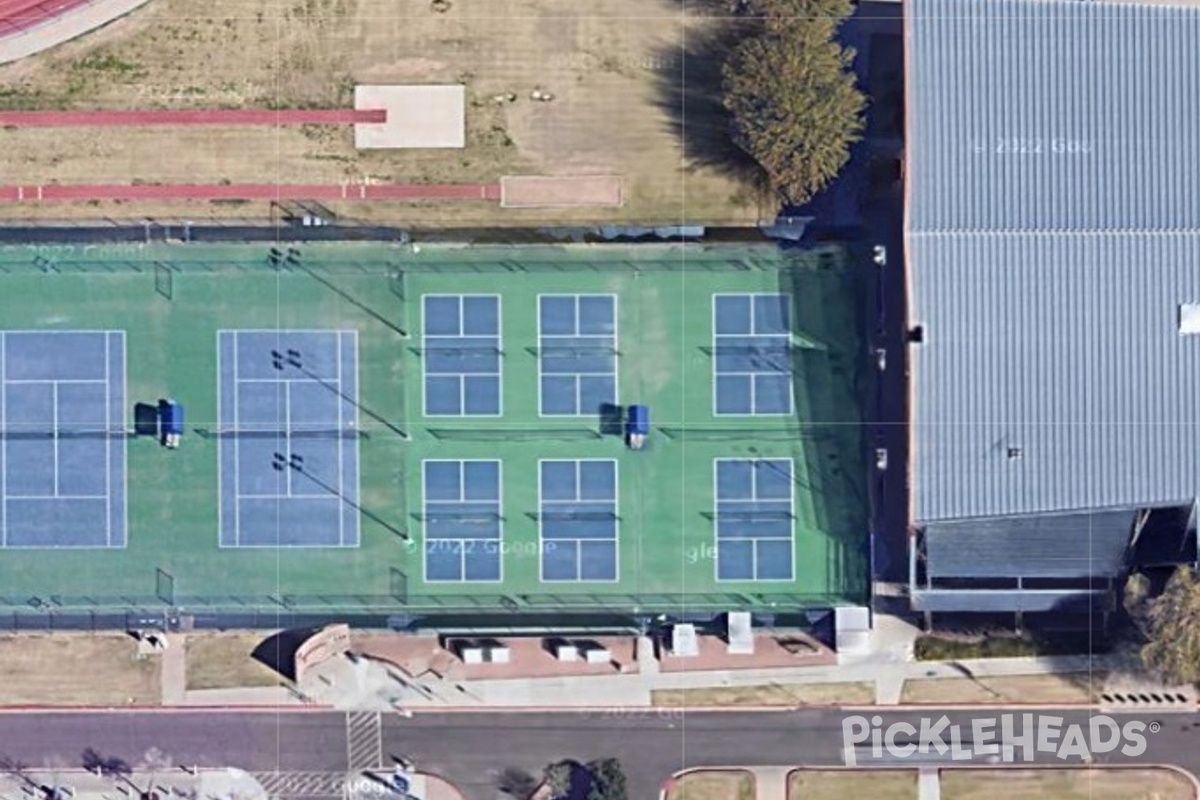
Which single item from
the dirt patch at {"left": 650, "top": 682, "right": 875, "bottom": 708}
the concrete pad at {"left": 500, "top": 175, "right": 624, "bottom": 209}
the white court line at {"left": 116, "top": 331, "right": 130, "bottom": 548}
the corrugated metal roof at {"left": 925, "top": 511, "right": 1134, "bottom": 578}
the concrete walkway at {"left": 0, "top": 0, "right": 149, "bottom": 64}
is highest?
the concrete walkway at {"left": 0, "top": 0, "right": 149, "bottom": 64}

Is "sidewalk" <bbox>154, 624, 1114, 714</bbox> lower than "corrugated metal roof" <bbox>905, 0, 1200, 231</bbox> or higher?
lower

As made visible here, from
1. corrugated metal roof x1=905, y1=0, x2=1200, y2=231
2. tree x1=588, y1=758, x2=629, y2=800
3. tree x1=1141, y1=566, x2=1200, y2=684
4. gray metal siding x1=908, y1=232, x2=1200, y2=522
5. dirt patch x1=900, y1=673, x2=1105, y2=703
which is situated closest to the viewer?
tree x1=1141, y1=566, x2=1200, y2=684

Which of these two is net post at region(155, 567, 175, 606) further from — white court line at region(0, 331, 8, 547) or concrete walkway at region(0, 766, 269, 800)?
concrete walkway at region(0, 766, 269, 800)

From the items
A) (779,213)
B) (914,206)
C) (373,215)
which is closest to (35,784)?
(373,215)

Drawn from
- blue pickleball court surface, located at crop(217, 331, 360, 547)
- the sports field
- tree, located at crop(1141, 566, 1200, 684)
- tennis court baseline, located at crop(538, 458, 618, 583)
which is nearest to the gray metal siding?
tree, located at crop(1141, 566, 1200, 684)

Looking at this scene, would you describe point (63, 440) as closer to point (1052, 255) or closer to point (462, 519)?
point (462, 519)

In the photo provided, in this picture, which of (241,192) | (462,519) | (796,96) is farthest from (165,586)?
(796,96)
